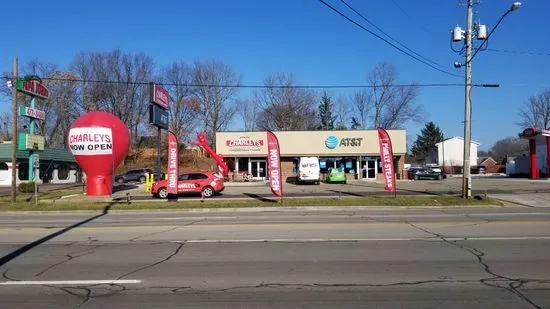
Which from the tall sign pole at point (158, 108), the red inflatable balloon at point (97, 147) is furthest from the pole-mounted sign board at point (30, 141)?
the tall sign pole at point (158, 108)

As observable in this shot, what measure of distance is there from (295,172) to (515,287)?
4879cm

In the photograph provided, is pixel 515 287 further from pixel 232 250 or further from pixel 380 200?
pixel 380 200

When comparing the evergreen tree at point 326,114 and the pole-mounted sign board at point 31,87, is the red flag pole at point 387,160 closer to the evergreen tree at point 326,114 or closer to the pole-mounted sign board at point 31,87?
the pole-mounted sign board at point 31,87

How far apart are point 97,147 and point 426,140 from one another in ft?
374

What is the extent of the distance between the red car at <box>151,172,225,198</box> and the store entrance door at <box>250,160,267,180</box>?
23873 millimetres

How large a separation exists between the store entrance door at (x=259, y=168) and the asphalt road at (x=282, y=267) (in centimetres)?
4092

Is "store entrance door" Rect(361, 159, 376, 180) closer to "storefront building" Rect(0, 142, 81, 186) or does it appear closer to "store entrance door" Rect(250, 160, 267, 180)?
"store entrance door" Rect(250, 160, 267, 180)

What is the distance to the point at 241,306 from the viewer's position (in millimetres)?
6562

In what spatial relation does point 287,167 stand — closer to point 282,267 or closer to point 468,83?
point 468,83

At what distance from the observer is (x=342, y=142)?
55.5m

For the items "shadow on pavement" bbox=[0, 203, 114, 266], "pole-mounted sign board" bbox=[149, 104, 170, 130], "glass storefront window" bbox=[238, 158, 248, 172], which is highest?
"pole-mounted sign board" bbox=[149, 104, 170, 130]

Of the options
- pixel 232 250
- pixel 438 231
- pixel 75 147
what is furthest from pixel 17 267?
pixel 75 147

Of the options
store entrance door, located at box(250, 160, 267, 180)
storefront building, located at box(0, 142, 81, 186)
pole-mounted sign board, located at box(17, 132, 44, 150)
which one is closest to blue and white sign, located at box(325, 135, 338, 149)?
store entrance door, located at box(250, 160, 267, 180)

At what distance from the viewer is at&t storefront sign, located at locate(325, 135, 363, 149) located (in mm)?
55469
